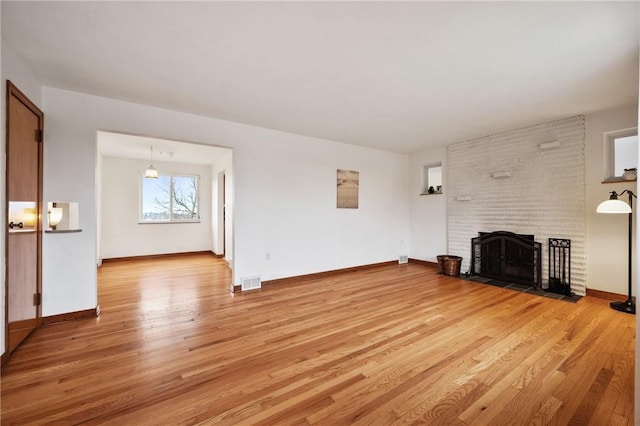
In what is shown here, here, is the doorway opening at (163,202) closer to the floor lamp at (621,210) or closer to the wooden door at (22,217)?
the wooden door at (22,217)

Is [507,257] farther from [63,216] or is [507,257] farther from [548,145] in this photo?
[63,216]

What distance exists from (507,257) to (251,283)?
4.35m

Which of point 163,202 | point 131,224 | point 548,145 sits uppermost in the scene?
point 548,145

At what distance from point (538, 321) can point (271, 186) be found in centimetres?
392

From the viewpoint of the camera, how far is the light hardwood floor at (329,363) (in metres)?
1.63

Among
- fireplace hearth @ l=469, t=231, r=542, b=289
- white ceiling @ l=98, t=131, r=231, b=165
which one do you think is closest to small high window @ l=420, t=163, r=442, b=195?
fireplace hearth @ l=469, t=231, r=542, b=289

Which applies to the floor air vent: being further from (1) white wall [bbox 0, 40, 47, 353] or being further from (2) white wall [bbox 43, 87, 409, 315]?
(1) white wall [bbox 0, 40, 47, 353]

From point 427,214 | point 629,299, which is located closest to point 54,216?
point 427,214

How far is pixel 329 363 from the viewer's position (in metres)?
2.14

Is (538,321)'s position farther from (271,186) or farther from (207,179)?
(207,179)

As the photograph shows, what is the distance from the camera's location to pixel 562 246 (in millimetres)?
4059

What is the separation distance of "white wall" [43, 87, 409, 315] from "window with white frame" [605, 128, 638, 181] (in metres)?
3.32

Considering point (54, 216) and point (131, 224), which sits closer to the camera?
point (54, 216)

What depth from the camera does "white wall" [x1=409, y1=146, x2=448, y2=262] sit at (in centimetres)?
571
